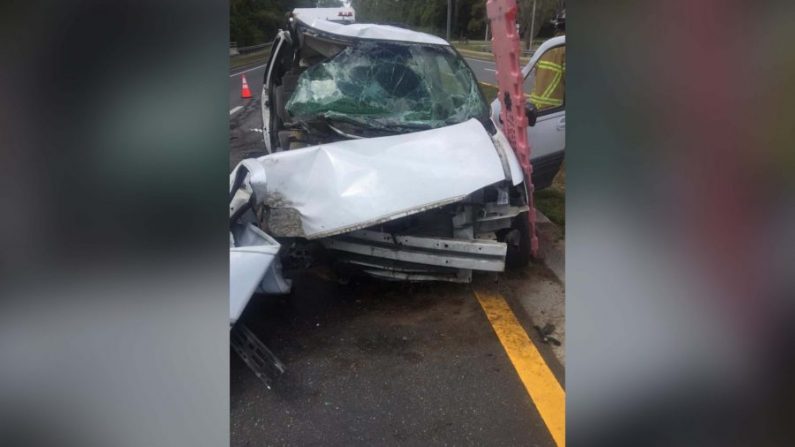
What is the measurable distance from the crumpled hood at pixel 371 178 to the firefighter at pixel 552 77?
666 millimetres

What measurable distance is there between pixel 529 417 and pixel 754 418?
0.44m

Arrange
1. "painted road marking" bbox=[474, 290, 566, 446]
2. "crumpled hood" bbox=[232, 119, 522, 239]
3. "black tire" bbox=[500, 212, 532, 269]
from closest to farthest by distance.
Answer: "painted road marking" bbox=[474, 290, 566, 446] < "black tire" bbox=[500, 212, 532, 269] < "crumpled hood" bbox=[232, 119, 522, 239]

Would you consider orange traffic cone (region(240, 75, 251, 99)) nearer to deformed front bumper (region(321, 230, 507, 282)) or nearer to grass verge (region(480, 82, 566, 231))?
grass verge (region(480, 82, 566, 231))

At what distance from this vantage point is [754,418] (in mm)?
845

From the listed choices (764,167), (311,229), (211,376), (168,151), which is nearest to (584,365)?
(764,167)

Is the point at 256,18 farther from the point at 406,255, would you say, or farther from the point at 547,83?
the point at 406,255

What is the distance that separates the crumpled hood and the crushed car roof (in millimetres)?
458

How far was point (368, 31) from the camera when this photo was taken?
1610 millimetres

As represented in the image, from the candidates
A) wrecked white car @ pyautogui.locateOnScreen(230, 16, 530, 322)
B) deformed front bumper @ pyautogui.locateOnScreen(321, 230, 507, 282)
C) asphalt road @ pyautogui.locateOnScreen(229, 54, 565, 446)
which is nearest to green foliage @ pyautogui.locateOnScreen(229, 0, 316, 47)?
asphalt road @ pyautogui.locateOnScreen(229, 54, 565, 446)

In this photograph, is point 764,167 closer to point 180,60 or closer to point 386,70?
point 180,60

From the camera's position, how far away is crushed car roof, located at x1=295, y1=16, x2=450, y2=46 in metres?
1.36

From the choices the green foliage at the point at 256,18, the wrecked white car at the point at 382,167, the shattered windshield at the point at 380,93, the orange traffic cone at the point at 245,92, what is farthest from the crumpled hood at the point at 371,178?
the green foliage at the point at 256,18

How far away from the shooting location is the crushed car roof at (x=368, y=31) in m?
1.36

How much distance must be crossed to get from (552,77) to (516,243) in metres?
0.97
